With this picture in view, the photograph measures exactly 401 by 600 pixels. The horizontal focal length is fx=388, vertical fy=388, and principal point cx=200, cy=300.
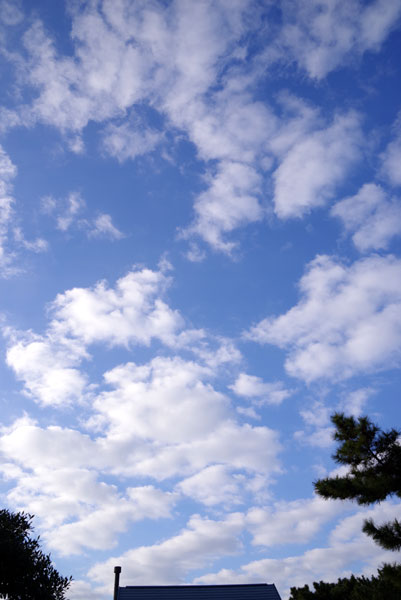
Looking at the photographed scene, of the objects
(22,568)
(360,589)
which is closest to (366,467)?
(360,589)

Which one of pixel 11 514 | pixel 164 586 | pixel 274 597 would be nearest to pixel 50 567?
pixel 11 514

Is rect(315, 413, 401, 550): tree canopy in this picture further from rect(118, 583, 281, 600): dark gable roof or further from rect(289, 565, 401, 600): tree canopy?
rect(118, 583, 281, 600): dark gable roof

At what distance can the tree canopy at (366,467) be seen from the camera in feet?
40.0

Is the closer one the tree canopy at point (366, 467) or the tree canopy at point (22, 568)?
the tree canopy at point (366, 467)

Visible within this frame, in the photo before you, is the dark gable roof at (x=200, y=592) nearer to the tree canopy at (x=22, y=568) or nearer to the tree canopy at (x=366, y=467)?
the tree canopy at (x=22, y=568)

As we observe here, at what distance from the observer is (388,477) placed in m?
12.1

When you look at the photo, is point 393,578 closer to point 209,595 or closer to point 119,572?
point 119,572

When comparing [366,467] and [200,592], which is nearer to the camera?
[366,467]

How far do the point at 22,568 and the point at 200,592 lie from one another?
1388 centimetres

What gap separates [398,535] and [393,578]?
1.15m

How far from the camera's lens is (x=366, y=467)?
12.8 m

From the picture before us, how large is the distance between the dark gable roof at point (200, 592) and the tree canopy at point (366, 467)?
19.8m

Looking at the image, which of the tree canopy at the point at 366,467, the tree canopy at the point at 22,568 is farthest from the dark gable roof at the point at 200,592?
the tree canopy at the point at 366,467

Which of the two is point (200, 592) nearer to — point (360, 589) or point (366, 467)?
point (360, 589)
